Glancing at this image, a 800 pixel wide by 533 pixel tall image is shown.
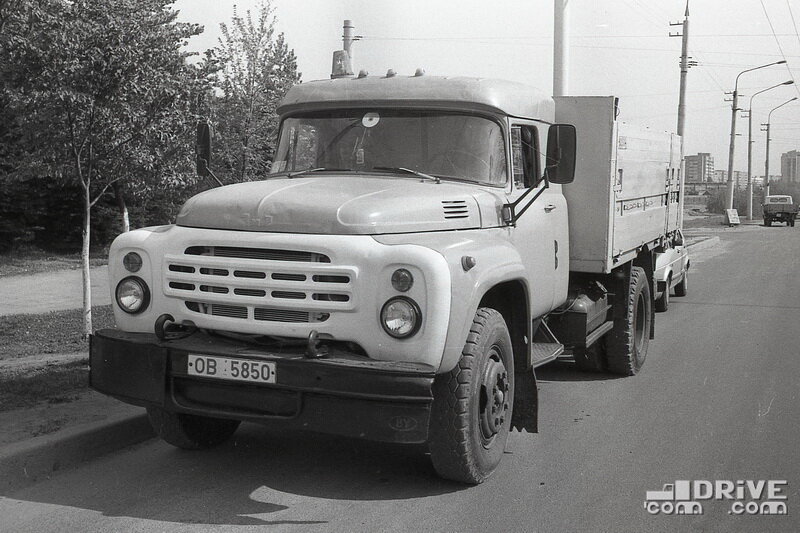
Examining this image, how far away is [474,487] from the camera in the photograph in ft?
16.1

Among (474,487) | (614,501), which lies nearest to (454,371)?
(474,487)

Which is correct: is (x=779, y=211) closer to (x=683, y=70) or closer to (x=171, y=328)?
(x=683, y=70)

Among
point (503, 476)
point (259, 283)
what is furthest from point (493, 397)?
point (259, 283)

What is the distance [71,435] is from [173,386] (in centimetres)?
105

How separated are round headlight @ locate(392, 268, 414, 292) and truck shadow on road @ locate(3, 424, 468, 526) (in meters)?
1.21

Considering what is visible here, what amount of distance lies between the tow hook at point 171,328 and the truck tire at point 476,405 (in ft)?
4.52

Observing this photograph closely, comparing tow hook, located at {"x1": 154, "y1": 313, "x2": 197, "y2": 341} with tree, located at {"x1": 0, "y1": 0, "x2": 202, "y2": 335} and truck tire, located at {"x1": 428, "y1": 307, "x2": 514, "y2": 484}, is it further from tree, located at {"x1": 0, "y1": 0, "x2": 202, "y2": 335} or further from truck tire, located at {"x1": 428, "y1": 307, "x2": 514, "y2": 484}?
tree, located at {"x1": 0, "y1": 0, "x2": 202, "y2": 335}

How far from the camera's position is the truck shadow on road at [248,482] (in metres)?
4.54

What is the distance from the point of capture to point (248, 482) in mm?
5016

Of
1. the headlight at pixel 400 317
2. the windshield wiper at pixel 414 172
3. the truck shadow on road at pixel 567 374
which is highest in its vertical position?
the windshield wiper at pixel 414 172

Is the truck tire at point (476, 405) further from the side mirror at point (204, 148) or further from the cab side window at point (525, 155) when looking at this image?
the side mirror at point (204, 148)

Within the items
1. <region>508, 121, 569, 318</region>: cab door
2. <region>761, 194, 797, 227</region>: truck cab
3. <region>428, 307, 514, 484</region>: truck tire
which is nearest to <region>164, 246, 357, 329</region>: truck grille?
<region>428, 307, 514, 484</region>: truck tire

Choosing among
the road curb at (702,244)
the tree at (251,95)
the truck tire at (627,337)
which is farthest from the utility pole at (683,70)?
the truck tire at (627,337)

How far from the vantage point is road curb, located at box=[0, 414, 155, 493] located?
4871 millimetres
